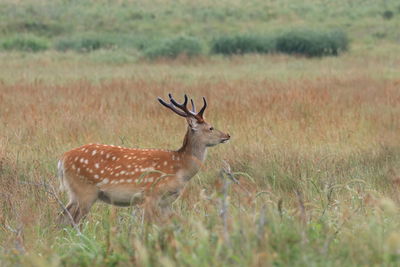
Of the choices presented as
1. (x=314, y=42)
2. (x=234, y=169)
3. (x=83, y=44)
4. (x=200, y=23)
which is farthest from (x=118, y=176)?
(x=200, y=23)

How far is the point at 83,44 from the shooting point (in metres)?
29.8

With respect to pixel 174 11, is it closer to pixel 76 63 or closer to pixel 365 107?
pixel 76 63

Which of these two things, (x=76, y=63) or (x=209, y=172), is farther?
(x=76, y=63)

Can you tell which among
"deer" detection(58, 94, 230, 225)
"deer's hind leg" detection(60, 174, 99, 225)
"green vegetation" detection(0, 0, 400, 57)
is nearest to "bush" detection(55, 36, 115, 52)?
"green vegetation" detection(0, 0, 400, 57)

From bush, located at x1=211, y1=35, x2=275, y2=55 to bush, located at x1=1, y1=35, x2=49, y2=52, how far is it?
6019 millimetres

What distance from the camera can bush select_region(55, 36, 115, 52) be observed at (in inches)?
1153

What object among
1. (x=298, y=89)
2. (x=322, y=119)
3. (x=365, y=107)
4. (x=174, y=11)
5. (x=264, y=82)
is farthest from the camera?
(x=174, y=11)

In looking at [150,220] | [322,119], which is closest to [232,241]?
[150,220]

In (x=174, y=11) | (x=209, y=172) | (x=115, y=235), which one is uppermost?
(x=115, y=235)

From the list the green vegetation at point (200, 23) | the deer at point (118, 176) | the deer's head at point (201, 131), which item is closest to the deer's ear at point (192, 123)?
the deer's head at point (201, 131)

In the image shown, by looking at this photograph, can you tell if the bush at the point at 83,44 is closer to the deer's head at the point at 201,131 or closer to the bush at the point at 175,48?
the bush at the point at 175,48

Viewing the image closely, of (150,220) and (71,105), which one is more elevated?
(150,220)

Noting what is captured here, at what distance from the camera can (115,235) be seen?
424 cm

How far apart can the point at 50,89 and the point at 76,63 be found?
31.0 feet
